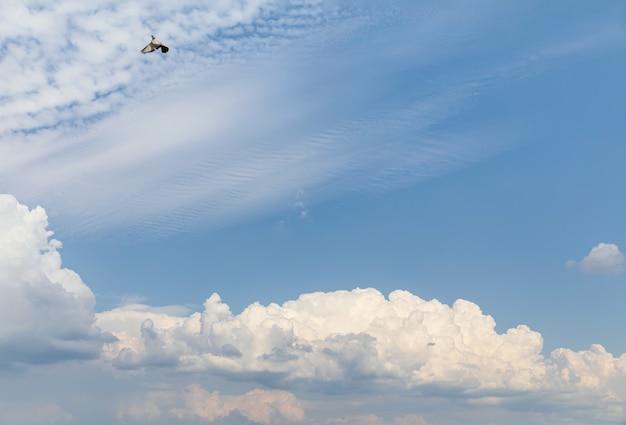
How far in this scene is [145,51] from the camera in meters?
114
